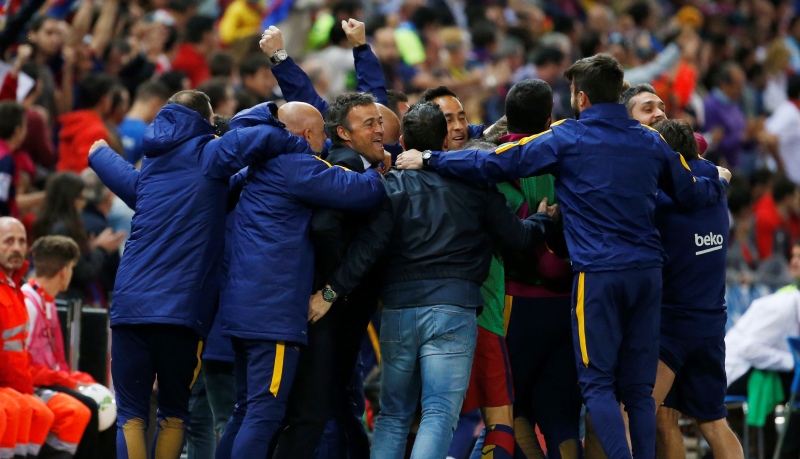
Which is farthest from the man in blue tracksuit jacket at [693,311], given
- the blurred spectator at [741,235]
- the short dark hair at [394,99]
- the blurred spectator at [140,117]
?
the blurred spectator at [741,235]

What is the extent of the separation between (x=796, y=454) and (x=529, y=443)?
2.97 meters

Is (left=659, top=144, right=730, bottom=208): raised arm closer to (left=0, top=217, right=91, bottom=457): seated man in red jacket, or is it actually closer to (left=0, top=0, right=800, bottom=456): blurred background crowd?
(left=0, top=0, right=800, bottom=456): blurred background crowd

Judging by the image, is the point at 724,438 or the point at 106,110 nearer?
the point at 724,438

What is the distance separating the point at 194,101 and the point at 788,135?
10447 mm

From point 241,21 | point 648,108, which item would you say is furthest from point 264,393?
point 241,21

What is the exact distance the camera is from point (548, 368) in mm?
6828

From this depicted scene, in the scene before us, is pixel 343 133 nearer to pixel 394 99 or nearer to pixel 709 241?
pixel 394 99

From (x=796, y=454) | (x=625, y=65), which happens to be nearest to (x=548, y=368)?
(x=796, y=454)

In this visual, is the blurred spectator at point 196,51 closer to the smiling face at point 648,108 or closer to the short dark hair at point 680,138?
the smiling face at point 648,108

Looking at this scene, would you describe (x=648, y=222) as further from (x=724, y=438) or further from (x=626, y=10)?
(x=626, y=10)

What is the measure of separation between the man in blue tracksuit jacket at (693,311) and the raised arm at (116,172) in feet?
9.47

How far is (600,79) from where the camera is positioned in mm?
6500

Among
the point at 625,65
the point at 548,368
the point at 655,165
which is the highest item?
the point at 625,65

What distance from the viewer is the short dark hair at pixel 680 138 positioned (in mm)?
6961
